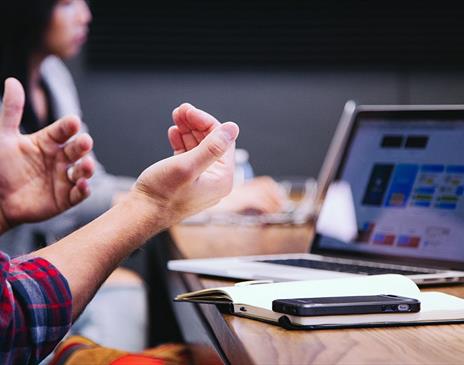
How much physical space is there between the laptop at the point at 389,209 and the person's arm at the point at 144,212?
18 cm

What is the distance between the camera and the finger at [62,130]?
152cm

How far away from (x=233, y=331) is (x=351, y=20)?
3474 mm

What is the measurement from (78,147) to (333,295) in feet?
2.45

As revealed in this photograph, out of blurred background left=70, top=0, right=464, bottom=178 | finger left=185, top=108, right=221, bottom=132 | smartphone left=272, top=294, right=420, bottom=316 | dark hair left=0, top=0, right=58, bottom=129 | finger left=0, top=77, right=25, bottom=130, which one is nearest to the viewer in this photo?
smartphone left=272, top=294, right=420, bottom=316

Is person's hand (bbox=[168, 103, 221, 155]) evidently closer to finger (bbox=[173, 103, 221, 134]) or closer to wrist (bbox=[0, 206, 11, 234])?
finger (bbox=[173, 103, 221, 134])

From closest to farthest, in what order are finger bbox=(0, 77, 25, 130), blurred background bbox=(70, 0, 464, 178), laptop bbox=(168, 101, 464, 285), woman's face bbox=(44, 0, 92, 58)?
laptop bbox=(168, 101, 464, 285) → finger bbox=(0, 77, 25, 130) → woman's face bbox=(44, 0, 92, 58) → blurred background bbox=(70, 0, 464, 178)

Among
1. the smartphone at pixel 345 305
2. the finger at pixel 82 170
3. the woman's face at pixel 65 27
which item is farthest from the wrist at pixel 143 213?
the woman's face at pixel 65 27

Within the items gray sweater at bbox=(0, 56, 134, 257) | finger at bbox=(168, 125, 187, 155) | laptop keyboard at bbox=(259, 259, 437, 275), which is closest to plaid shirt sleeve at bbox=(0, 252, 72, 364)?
finger at bbox=(168, 125, 187, 155)

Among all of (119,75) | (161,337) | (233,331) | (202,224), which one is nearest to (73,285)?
(233,331)

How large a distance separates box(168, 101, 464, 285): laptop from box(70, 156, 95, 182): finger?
0.27 m

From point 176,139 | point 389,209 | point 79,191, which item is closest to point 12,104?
point 79,191

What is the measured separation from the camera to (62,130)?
154cm

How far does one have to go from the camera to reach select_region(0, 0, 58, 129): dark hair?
2703 mm

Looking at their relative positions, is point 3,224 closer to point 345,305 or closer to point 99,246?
point 99,246
